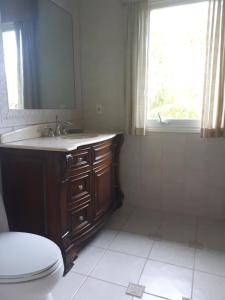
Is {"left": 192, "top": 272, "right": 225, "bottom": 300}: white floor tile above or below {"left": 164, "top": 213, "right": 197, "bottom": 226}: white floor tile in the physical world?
below

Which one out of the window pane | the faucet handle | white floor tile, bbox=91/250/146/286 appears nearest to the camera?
white floor tile, bbox=91/250/146/286

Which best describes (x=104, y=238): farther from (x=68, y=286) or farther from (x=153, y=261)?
(x=68, y=286)

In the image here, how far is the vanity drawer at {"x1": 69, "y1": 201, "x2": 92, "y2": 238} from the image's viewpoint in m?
1.69

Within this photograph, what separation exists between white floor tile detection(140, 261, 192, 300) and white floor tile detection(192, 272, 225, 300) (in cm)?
4

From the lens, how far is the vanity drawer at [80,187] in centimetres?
166

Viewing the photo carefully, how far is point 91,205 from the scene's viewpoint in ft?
6.21

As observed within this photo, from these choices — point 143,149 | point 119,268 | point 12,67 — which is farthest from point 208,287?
point 12,67

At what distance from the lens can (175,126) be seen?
2.34 m

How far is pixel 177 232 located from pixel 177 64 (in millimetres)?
1597

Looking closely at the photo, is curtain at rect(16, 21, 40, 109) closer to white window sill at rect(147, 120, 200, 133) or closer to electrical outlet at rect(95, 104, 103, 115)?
electrical outlet at rect(95, 104, 103, 115)

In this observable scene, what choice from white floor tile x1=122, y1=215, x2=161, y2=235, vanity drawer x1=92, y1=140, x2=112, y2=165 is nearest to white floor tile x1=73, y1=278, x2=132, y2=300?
white floor tile x1=122, y1=215, x2=161, y2=235

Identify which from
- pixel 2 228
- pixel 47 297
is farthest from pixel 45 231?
pixel 47 297

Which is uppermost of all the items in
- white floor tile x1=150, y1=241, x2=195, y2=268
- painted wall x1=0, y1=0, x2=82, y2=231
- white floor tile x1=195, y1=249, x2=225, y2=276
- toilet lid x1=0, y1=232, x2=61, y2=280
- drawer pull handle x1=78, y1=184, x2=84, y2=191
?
painted wall x1=0, y1=0, x2=82, y2=231

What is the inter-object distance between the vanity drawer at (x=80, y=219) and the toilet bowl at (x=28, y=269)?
42cm
